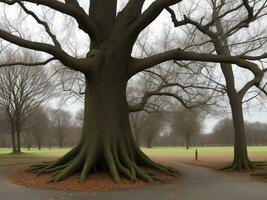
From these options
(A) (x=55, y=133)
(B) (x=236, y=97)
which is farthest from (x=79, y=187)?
(A) (x=55, y=133)

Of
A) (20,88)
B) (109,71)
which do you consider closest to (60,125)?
(20,88)

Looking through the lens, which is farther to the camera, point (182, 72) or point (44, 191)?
point (182, 72)

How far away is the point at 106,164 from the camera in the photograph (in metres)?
17.3

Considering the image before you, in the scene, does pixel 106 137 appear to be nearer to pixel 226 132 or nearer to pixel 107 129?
pixel 107 129

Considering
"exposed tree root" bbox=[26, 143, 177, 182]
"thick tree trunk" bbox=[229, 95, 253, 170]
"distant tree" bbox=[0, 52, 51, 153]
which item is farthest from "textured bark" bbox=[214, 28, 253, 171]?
"distant tree" bbox=[0, 52, 51, 153]

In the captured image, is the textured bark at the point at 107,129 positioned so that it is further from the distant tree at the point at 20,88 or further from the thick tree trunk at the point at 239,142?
the distant tree at the point at 20,88

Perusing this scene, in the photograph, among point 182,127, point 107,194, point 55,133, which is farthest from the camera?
point 55,133

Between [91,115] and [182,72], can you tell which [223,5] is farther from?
[91,115]

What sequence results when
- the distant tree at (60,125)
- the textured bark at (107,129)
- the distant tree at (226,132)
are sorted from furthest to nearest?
the distant tree at (226,132), the distant tree at (60,125), the textured bark at (107,129)

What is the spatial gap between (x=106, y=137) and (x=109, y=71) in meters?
2.77

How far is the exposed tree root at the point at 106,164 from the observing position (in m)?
16.2

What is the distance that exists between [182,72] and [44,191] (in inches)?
672

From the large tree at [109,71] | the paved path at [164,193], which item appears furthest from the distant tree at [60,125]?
the paved path at [164,193]

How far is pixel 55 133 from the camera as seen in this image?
104188 millimetres
